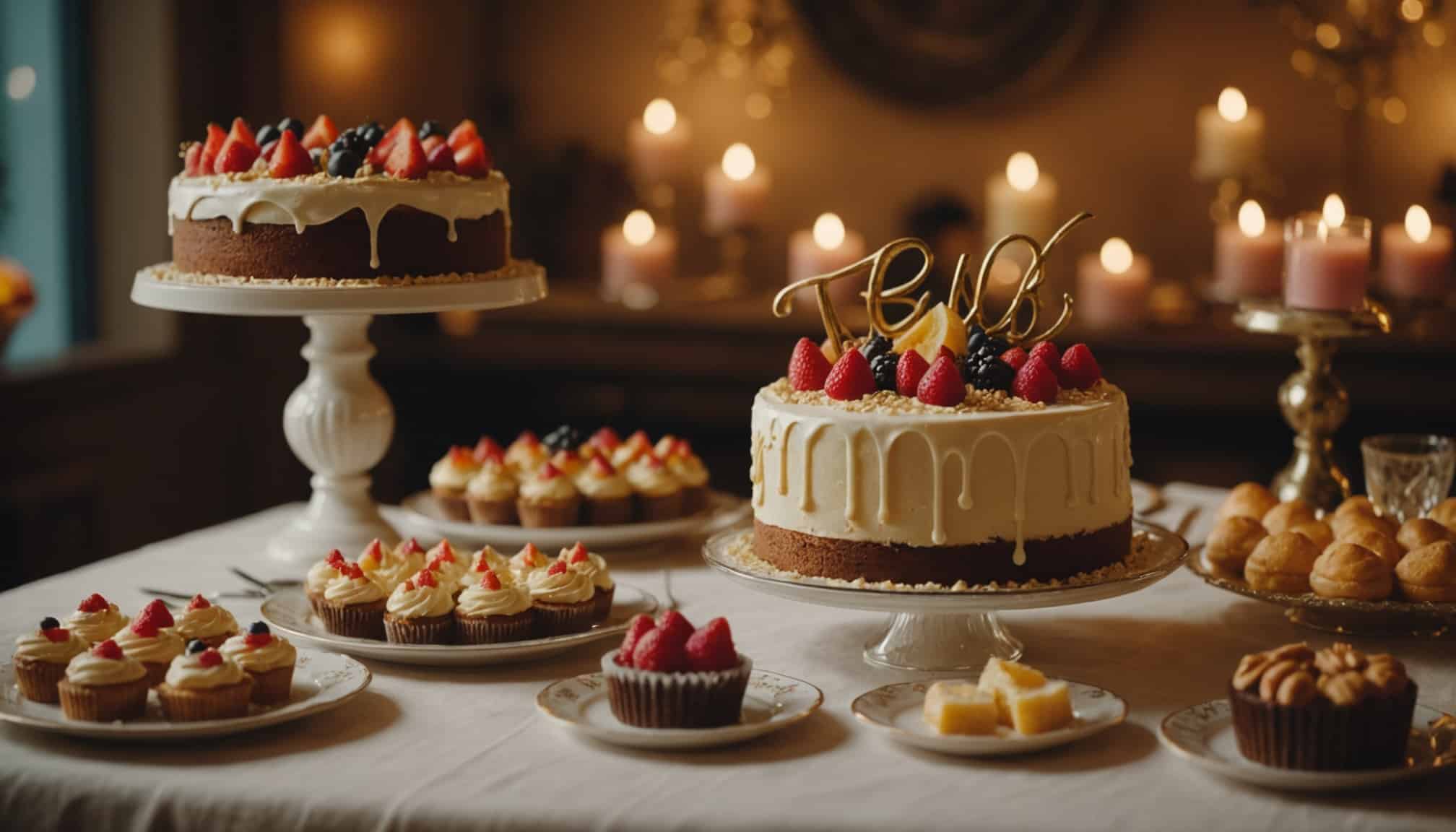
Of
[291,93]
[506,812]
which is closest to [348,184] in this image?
[506,812]

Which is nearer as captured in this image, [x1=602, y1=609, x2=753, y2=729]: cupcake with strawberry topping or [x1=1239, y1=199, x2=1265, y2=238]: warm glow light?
[x1=602, y1=609, x2=753, y2=729]: cupcake with strawberry topping

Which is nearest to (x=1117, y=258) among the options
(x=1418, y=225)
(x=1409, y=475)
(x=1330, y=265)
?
(x=1418, y=225)

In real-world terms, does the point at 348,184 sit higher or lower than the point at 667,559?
higher

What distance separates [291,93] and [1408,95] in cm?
339

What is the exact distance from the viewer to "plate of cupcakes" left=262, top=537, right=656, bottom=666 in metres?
2.13

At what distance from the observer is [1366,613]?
2.31 metres

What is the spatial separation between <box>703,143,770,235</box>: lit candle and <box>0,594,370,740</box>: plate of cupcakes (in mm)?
3102

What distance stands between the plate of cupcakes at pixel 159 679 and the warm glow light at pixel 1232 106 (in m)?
3.43

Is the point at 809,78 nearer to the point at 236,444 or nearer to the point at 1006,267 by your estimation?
the point at 1006,267

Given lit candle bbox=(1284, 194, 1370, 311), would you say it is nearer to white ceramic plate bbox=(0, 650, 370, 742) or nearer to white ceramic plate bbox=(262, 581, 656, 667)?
white ceramic plate bbox=(262, 581, 656, 667)

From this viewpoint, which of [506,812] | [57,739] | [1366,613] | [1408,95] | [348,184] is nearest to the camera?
[506,812]

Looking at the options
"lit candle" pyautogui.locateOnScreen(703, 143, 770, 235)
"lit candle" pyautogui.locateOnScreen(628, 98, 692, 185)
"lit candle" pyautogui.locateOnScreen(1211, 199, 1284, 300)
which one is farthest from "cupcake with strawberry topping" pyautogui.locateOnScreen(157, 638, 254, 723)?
"lit candle" pyautogui.locateOnScreen(628, 98, 692, 185)

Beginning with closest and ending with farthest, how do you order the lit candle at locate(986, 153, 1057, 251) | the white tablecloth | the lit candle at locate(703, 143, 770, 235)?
the white tablecloth
the lit candle at locate(986, 153, 1057, 251)
the lit candle at locate(703, 143, 770, 235)

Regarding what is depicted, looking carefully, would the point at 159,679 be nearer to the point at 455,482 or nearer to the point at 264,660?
the point at 264,660
